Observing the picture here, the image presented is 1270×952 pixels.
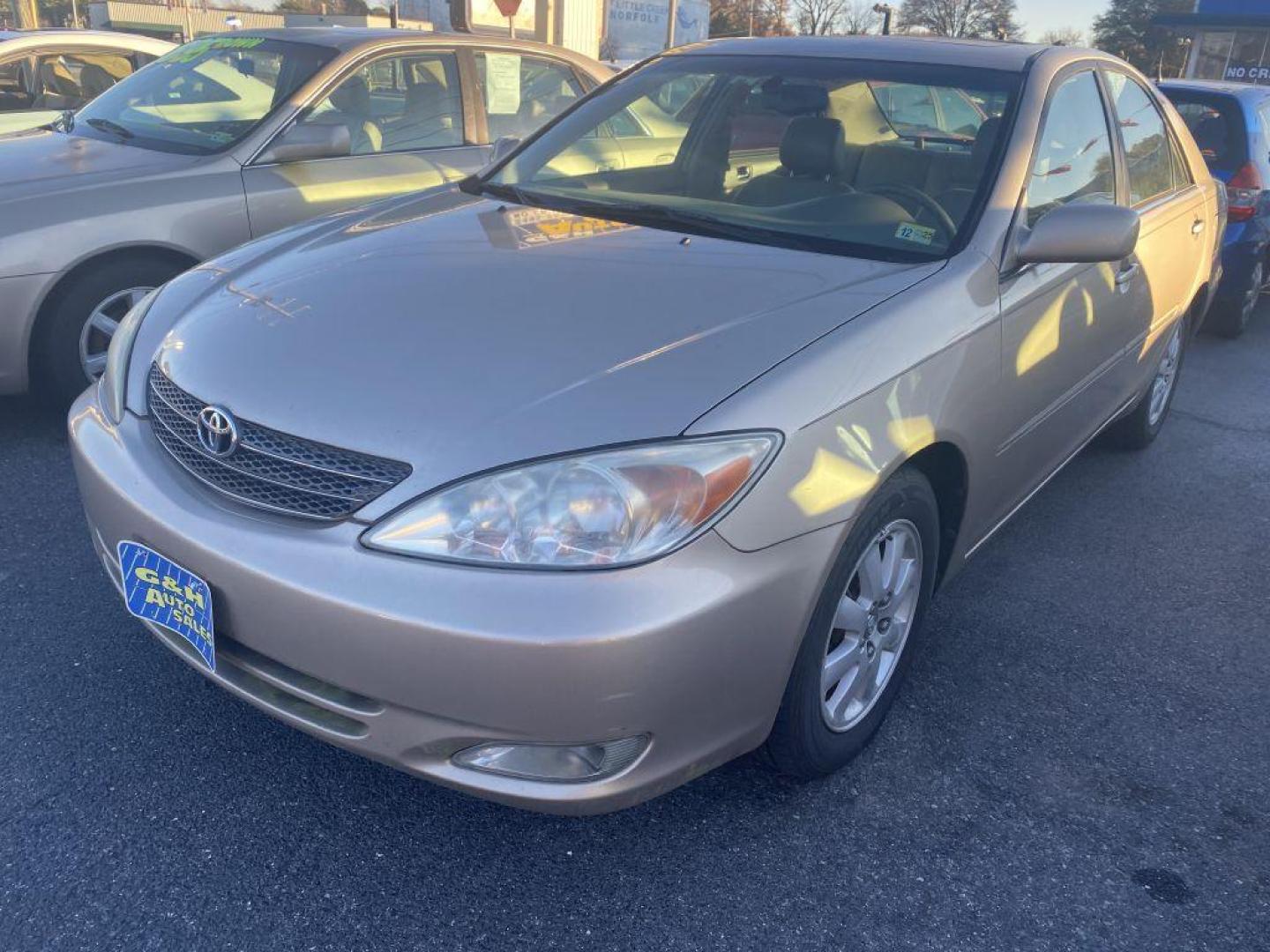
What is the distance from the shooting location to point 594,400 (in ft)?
6.39

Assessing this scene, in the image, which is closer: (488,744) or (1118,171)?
(488,744)

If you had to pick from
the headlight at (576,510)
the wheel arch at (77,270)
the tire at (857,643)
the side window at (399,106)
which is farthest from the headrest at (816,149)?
the wheel arch at (77,270)

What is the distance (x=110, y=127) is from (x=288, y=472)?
11.4 ft

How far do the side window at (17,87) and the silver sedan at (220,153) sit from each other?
2226 millimetres

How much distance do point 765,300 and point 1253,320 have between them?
21.5ft

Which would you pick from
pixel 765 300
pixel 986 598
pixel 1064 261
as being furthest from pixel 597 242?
pixel 986 598

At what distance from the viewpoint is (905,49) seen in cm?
322

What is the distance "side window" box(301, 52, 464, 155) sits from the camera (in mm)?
4684

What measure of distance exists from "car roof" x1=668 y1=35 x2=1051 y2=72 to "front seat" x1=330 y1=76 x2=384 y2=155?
5.79ft

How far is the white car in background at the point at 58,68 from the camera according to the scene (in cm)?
664

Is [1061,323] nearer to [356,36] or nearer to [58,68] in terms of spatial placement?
Answer: [356,36]

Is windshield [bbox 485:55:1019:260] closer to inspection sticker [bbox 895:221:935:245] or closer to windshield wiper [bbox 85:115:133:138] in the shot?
inspection sticker [bbox 895:221:935:245]

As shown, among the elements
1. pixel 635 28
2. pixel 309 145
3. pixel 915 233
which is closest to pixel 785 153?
pixel 915 233

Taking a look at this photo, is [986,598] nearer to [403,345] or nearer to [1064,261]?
[1064,261]
